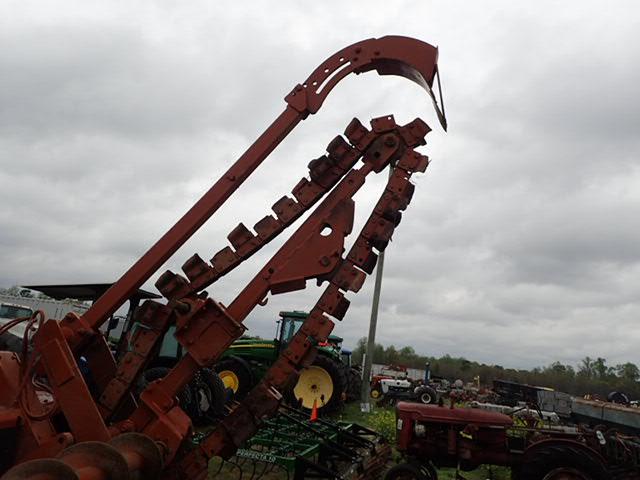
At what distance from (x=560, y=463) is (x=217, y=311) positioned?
17.5 feet

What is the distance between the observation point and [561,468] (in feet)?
21.0

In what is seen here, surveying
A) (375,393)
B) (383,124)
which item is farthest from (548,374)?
(383,124)

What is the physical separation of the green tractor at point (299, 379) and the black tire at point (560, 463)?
22.0 feet

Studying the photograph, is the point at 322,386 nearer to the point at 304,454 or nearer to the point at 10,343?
the point at 304,454

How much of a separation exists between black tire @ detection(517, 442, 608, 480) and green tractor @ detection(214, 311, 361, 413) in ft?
22.0

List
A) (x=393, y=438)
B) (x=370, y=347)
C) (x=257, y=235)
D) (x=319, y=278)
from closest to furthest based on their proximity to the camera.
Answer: (x=319, y=278) < (x=257, y=235) < (x=393, y=438) < (x=370, y=347)

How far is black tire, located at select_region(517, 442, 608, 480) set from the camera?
249 inches

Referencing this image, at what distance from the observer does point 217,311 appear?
4.09 metres

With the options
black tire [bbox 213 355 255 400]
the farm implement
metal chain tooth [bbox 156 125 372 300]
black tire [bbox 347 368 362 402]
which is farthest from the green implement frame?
black tire [bbox 347 368 362 402]

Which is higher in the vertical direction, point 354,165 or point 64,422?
point 354,165

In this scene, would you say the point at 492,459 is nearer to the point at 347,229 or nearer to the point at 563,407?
the point at 347,229

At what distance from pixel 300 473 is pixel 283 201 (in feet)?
11.0

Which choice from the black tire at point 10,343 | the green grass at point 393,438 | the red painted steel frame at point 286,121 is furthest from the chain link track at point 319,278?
the green grass at point 393,438

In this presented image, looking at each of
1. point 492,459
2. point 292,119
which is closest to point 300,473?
point 492,459
